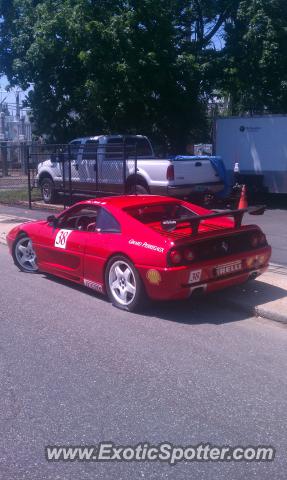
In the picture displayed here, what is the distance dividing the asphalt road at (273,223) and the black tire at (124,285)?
11.1ft

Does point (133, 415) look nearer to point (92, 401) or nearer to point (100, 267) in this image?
point (92, 401)

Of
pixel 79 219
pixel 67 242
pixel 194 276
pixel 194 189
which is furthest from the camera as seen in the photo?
pixel 194 189

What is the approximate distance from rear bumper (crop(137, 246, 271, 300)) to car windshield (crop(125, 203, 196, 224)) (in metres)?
0.84

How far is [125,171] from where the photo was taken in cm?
1490

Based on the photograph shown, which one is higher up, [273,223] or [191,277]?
[191,277]

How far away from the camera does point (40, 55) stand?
18.7 meters

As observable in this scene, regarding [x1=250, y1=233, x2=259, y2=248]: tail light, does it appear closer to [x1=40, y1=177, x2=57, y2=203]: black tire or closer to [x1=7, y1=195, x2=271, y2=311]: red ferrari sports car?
[x1=7, y1=195, x2=271, y2=311]: red ferrari sports car

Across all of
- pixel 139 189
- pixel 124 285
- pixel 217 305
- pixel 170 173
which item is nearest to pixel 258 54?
pixel 170 173

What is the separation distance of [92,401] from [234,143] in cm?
1452

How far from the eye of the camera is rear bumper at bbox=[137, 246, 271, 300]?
6.35 meters

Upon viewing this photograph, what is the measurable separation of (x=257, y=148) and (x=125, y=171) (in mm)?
4829

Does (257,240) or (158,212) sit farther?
(158,212)

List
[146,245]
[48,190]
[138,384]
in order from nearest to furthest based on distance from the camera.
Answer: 1. [138,384]
2. [146,245]
3. [48,190]

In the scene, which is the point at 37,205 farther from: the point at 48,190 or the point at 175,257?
the point at 175,257
